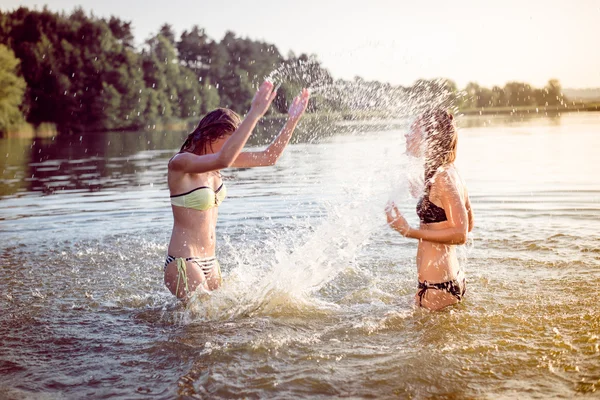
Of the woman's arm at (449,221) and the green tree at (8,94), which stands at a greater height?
the green tree at (8,94)

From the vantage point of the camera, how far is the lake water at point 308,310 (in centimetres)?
444

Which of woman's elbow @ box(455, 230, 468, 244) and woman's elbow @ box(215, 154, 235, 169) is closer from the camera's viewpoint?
woman's elbow @ box(215, 154, 235, 169)

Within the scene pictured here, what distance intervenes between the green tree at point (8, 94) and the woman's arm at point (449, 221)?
184 ft

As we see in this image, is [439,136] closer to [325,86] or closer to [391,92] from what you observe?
[391,92]

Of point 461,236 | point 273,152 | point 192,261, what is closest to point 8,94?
point 273,152

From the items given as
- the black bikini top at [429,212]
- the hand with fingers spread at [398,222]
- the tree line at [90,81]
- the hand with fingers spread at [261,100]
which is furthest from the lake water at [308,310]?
the tree line at [90,81]

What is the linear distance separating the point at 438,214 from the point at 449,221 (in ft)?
0.43

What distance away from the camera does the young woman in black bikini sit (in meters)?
5.22

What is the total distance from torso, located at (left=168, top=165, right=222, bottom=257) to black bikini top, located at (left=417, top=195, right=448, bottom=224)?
79.8 inches

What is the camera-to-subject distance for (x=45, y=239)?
1007cm

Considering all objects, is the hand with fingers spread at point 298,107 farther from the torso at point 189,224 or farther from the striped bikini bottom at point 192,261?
the striped bikini bottom at point 192,261

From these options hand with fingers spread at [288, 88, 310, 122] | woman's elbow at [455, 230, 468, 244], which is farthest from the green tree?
woman's elbow at [455, 230, 468, 244]

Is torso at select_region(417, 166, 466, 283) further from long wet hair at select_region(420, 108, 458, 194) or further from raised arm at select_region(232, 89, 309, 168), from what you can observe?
raised arm at select_region(232, 89, 309, 168)

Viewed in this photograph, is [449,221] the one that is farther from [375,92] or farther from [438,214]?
[375,92]
